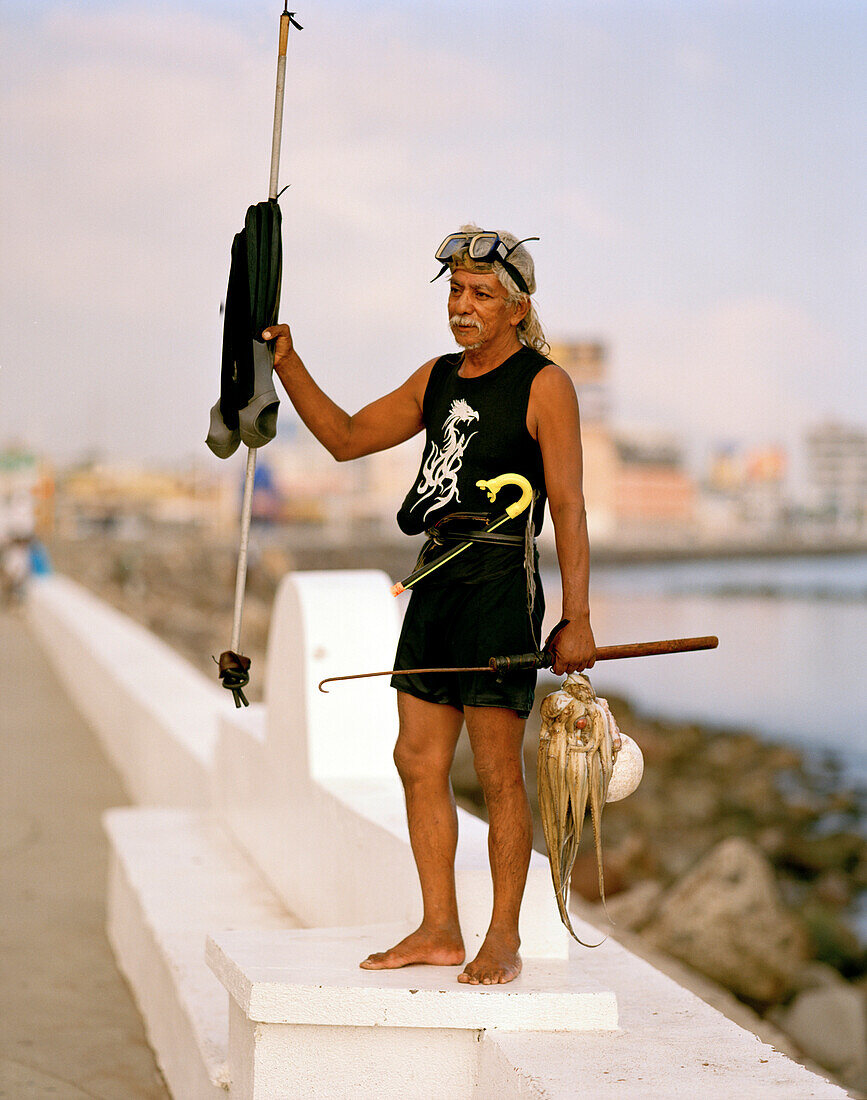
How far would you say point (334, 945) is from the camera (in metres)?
2.83

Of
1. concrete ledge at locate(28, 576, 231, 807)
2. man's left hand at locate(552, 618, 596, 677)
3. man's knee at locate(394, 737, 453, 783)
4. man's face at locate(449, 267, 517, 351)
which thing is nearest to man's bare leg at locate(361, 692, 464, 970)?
man's knee at locate(394, 737, 453, 783)

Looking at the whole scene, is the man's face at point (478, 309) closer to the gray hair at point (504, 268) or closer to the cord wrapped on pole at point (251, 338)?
the gray hair at point (504, 268)

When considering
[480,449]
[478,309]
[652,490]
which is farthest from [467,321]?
[652,490]

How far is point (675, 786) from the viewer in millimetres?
16578

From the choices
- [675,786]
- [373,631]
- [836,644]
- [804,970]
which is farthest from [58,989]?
[836,644]

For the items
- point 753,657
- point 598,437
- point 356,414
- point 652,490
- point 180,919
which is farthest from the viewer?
point 652,490

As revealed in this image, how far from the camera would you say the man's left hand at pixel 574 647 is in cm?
258

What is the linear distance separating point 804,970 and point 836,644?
39.5 m

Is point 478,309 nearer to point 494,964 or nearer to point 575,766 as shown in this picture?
point 575,766

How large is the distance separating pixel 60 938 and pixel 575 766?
3.25 m

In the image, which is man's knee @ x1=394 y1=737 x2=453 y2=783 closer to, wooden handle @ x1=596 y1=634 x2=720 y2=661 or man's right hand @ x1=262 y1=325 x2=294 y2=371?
wooden handle @ x1=596 y1=634 x2=720 y2=661

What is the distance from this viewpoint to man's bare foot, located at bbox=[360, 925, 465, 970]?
269cm

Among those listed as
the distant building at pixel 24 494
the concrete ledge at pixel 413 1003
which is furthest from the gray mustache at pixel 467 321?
the distant building at pixel 24 494

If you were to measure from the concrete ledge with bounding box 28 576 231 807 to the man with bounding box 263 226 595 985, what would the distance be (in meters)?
3.04
